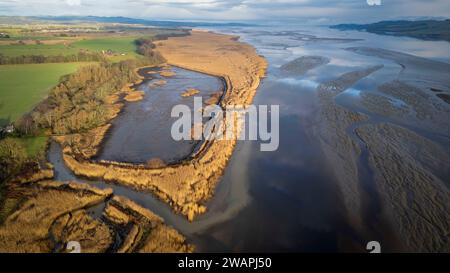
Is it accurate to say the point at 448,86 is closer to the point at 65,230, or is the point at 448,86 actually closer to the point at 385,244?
the point at 385,244

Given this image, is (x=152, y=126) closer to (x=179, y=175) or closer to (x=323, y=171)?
(x=179, y=175)

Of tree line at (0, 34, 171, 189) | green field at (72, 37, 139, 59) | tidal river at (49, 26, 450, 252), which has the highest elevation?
green field at (72, 37, 139, 59)

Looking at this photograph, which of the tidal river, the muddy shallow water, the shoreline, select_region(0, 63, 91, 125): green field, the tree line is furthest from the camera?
select_region(0, 63, 91, 125): green field

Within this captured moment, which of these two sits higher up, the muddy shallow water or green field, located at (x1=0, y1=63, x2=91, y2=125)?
green field, located at (x1=0, y1=63, x2=91, y2=125)

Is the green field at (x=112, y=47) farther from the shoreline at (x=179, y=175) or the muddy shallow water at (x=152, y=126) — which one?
the shoreline at (x=179, y=175)

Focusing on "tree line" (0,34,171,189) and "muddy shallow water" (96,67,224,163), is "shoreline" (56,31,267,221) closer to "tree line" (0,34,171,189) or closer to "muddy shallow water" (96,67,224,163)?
"muddy shallow water" (96,67,224,163)

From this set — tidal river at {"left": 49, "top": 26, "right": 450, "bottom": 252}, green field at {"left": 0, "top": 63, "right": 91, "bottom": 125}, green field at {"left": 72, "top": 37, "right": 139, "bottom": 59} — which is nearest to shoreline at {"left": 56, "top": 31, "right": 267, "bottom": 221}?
tidal river at {"left": 49, "top": 26, "right": 450, "bottom": 252}
